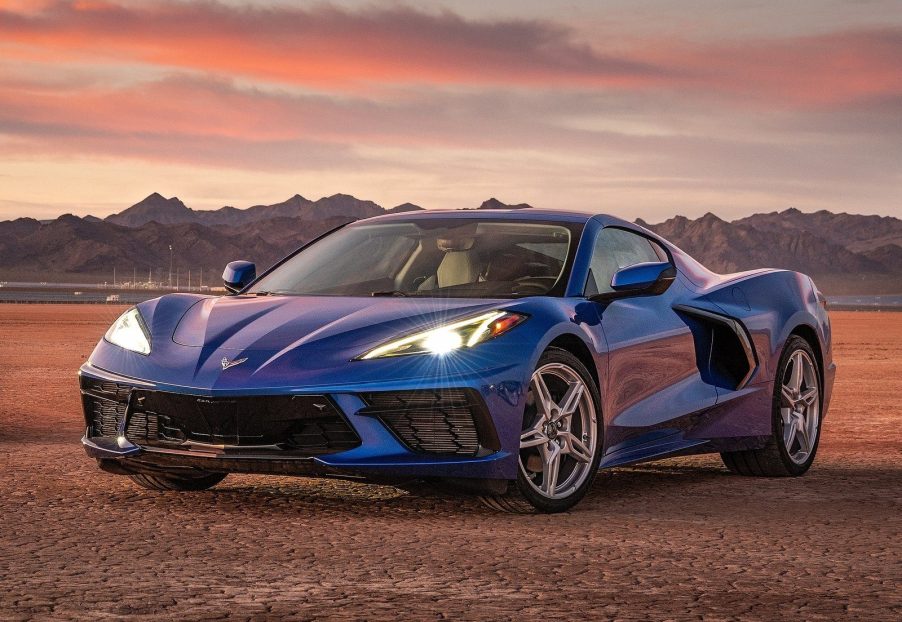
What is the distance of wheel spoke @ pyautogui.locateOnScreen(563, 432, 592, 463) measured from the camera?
6547 mm

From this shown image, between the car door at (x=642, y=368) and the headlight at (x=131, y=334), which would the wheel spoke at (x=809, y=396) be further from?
the headlight at (x=131, y=334)

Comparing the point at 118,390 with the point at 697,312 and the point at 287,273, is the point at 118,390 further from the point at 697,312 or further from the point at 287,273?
the point at 697,312

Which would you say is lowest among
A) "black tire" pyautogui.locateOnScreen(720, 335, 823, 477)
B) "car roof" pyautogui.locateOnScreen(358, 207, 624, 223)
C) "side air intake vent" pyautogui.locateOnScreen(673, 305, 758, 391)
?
"black tire" pyautogui.locateOnScreen(720, 335, 823, 477)

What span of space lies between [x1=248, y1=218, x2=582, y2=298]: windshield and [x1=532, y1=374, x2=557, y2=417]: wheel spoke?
0.63 metres

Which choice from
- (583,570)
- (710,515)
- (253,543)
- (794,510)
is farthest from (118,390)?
(794,510)

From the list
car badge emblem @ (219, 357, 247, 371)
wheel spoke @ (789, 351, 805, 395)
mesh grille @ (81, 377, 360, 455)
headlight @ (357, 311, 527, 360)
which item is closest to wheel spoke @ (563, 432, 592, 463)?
headlight @ (357, 311, 527, 360)

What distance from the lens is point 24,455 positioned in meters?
8.77

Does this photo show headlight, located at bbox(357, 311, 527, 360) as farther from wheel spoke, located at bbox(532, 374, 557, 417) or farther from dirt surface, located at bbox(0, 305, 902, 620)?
dirt surface, located at bbox(0, 305, 902, 620)

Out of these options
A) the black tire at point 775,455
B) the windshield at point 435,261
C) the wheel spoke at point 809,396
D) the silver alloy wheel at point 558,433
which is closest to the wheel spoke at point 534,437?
the silver alloy wheel at point 558,433

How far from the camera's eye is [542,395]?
638 centimetres

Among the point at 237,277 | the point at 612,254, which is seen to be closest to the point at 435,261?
the point at 612,254

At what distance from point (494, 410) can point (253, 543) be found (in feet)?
3.98

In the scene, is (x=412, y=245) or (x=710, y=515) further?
(x=412, y=245)

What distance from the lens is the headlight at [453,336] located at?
609 cm
